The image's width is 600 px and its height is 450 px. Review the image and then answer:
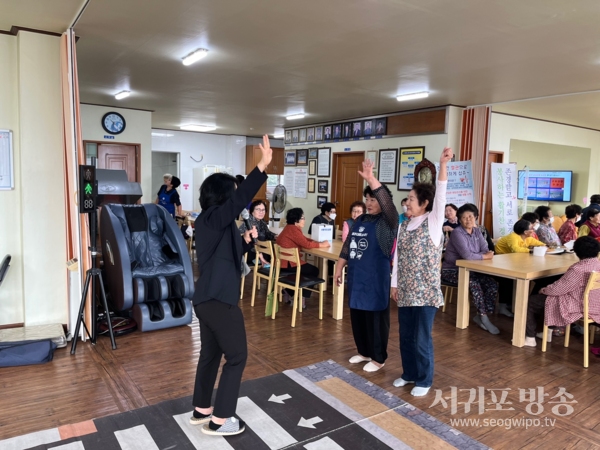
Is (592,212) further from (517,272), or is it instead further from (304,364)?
(304,364)

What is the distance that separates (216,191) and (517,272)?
9.50ft

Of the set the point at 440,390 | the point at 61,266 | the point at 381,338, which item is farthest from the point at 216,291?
the point at 61,266

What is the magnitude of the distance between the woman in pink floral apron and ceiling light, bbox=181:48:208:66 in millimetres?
2808

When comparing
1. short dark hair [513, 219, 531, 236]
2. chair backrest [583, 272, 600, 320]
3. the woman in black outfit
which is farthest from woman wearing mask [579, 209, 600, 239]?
the woman in black outfit

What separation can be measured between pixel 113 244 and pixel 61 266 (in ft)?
1.66

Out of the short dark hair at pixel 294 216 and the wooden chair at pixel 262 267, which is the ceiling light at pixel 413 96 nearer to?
the short dark hair at pixel 294 216

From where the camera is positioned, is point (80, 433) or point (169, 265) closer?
point (80, 433)

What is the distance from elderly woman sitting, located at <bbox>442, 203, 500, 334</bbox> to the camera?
4.53 metres

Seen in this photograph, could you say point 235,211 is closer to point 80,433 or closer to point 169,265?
point 80,433

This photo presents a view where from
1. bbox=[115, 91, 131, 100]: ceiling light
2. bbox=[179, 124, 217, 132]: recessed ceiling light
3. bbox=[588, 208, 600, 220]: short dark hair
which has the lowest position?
bbox=[588, 208, 600, 220]: short dark hair

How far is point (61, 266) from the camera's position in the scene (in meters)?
4.09

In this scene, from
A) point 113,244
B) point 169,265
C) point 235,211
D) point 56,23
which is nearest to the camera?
point 235,211

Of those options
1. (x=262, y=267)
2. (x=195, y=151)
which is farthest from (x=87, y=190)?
(x=195, y=151)

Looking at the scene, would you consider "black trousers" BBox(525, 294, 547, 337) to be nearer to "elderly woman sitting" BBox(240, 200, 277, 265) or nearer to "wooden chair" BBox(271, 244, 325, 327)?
"wooden chair" BBox(271, 244, 325, 327)
